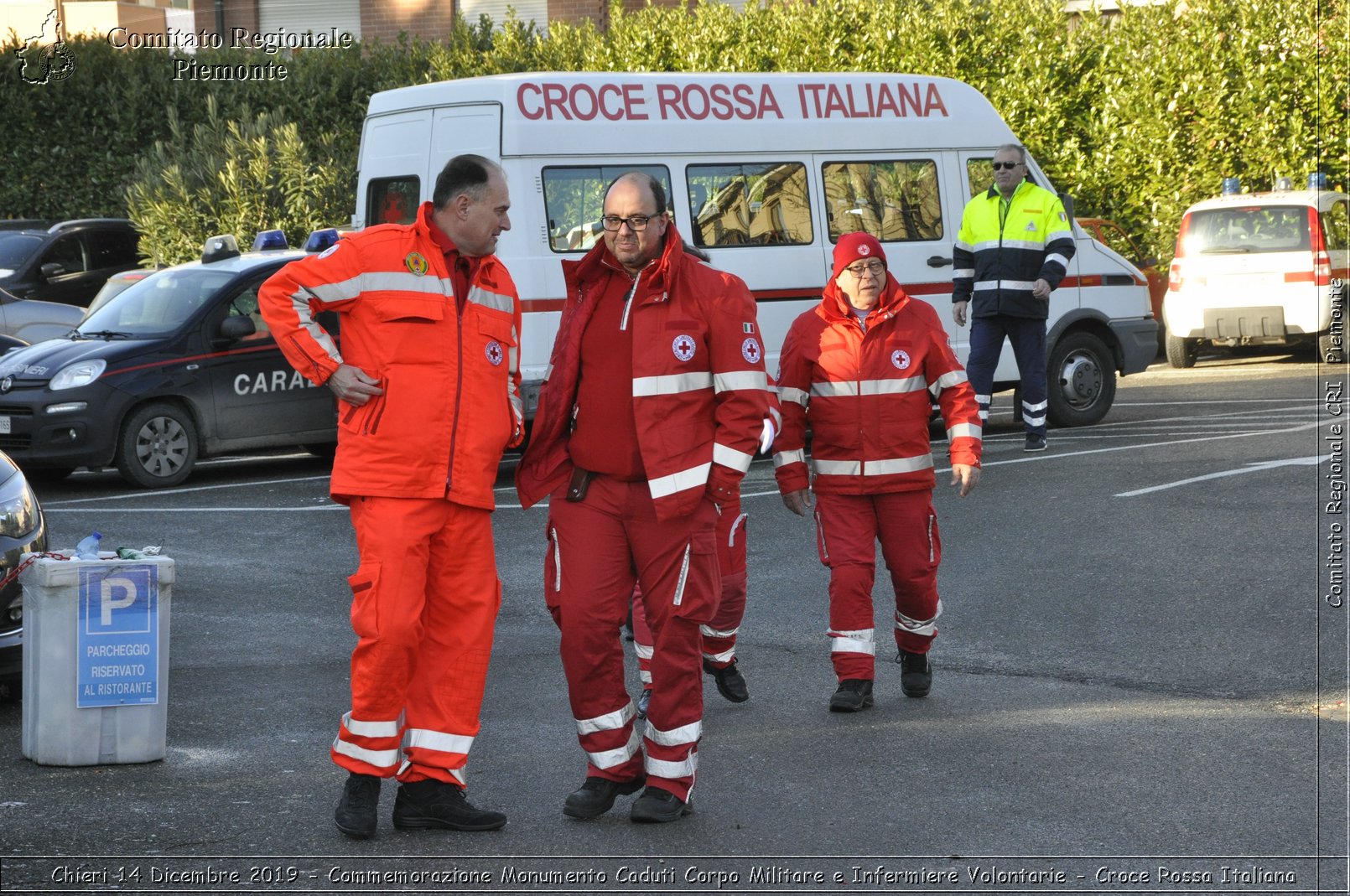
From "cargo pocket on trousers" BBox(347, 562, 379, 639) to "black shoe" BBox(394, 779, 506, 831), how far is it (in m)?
0.51

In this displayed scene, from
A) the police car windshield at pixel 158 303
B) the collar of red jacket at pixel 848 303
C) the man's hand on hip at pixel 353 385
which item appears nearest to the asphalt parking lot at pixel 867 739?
the man's hand on hip at pixel 353 385

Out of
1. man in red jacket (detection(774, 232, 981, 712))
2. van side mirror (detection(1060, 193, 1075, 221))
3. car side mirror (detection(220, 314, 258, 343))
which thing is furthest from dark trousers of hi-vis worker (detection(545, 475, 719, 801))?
van side mirror (detection(1060, 193, 1075, 221))

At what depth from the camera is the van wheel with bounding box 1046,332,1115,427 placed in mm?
14453

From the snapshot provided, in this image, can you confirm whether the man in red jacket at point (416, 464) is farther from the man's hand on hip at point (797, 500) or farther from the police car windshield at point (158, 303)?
the police car windshield at point (158, 303)

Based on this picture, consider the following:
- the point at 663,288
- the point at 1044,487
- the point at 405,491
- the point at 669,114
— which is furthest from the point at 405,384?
the point at 669,114

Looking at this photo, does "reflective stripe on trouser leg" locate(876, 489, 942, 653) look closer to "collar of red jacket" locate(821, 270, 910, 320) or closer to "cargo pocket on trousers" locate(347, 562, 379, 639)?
"collar of red jacket" locate(821, 270, 910, 320)

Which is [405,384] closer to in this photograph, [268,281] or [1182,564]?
[268,281]

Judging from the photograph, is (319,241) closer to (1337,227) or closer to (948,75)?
(1337,227)

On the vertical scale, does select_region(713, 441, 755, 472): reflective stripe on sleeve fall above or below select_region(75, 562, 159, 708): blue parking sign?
above

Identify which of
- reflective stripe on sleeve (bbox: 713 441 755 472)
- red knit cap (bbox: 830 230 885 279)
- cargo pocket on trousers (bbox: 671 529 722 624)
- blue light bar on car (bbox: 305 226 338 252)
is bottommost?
cargo pocket on trousers (bbox: 671 529 722 624)

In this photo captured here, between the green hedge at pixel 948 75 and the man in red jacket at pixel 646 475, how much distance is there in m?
16.1

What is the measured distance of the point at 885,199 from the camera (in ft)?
45.5

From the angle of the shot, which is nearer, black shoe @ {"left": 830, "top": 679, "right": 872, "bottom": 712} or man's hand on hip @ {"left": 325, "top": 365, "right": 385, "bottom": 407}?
man's hand on hip @ {"left": 325, "top": 365, "right": 385, "bottom": 407}

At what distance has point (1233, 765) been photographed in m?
5.62
